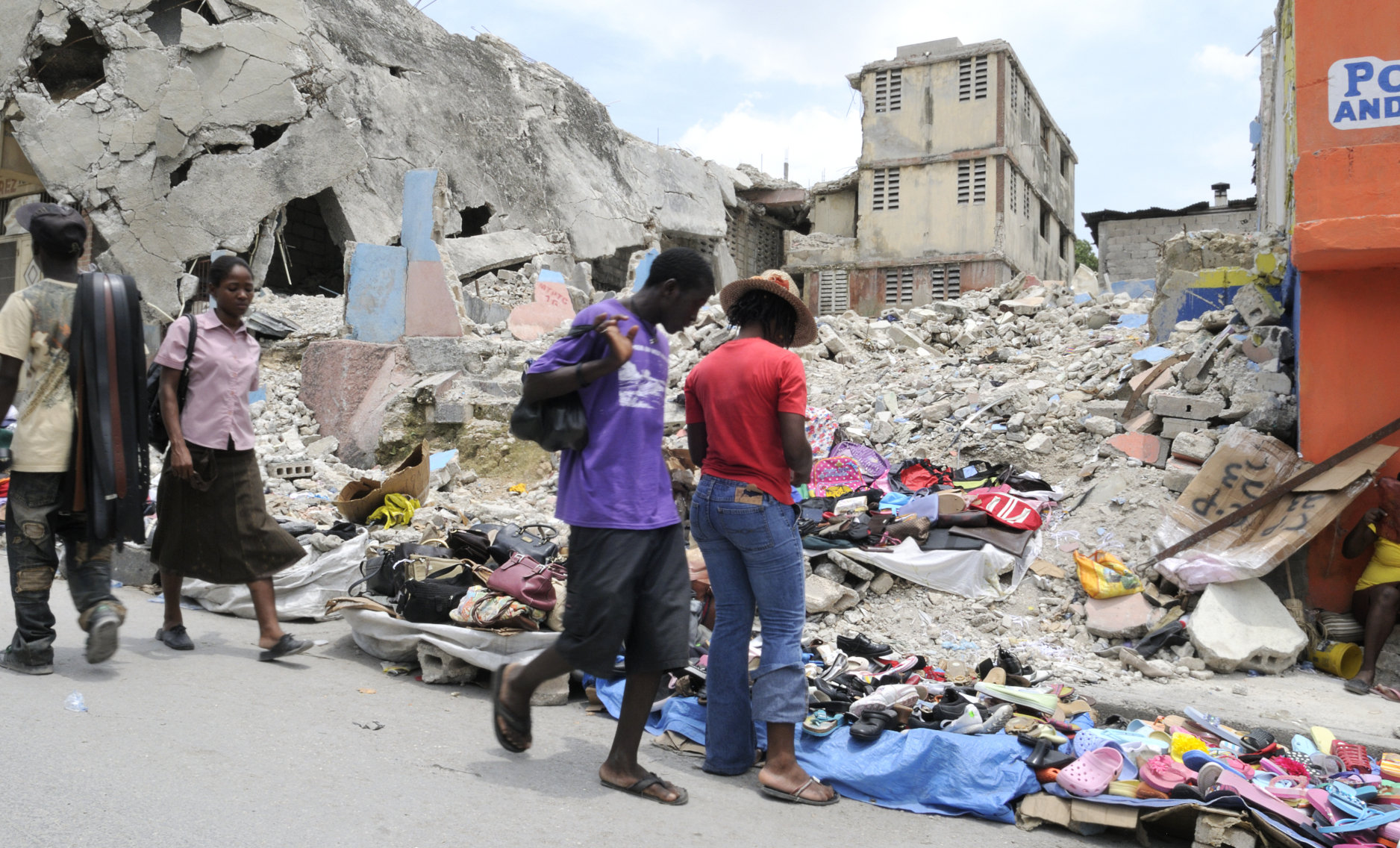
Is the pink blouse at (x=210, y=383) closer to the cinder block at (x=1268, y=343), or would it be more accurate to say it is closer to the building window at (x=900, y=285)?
the cinder block at (x=1268, y=343)

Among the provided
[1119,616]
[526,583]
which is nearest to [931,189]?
[1119,616]

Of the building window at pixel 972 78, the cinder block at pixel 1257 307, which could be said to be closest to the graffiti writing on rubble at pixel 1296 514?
the cinder block at pixel 1257 307

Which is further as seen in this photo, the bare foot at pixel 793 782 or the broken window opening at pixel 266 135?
the broken window opening at pixel 266 135

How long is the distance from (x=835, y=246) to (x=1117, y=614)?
19.1 meters

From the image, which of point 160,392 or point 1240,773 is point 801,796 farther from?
point 160,392

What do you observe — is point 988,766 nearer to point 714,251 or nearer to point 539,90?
point 539,90

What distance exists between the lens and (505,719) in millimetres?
2734

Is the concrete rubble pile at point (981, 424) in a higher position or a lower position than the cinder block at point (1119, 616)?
higher

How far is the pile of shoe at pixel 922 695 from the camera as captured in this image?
3.26m

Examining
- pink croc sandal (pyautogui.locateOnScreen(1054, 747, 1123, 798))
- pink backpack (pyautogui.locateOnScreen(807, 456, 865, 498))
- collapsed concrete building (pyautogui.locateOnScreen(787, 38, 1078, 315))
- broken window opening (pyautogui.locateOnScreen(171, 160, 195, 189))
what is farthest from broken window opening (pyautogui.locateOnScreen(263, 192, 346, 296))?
pink croc sandal (pyautogui.locateOnScreen(1054, 747, 1123, 798))

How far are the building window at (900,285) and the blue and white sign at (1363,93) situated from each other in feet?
58.6

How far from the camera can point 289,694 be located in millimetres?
3322

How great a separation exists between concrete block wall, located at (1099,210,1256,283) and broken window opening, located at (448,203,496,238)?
16414 mm

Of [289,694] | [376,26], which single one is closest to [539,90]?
[376,26]
